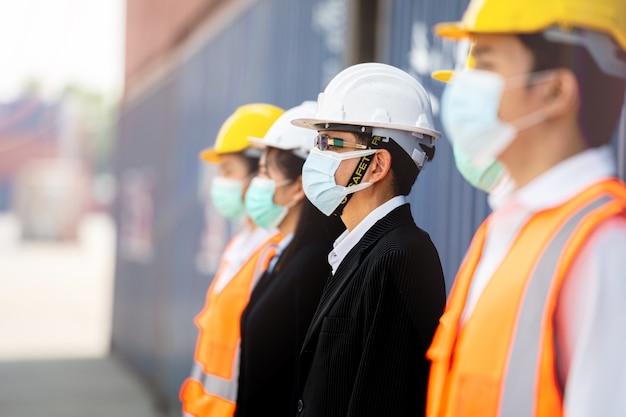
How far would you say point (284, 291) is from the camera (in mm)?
3070

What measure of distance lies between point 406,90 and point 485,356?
2.98 feet

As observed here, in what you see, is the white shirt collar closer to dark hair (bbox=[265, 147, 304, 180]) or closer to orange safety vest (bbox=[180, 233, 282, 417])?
dark hair (bbox=[265, 147, 304, 180])

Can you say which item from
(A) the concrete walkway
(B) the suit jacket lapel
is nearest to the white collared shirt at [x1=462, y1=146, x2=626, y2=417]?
(B) the suit jacket lapel

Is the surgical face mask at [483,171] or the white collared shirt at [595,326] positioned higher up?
the surgical face mask at [483,171]

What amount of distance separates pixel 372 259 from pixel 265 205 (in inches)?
40.7

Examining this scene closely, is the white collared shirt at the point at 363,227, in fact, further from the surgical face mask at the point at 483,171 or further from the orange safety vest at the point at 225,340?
the orange safety vest at the point at 225,340

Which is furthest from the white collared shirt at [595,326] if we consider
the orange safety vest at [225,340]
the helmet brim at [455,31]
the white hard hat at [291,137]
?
the orange safety vest at [225,340]

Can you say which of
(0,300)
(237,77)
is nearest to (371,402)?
(237,77)

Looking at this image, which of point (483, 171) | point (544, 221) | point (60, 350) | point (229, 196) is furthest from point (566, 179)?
point (60, 350)

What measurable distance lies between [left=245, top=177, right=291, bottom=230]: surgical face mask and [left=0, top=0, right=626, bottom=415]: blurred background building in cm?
72

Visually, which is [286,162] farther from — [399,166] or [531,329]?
[531,329]

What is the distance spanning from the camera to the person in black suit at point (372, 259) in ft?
7.32

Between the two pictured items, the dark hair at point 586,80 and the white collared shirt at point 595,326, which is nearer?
the white collared shirt at point 595,326

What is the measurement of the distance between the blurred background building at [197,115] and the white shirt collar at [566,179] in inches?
34.3
